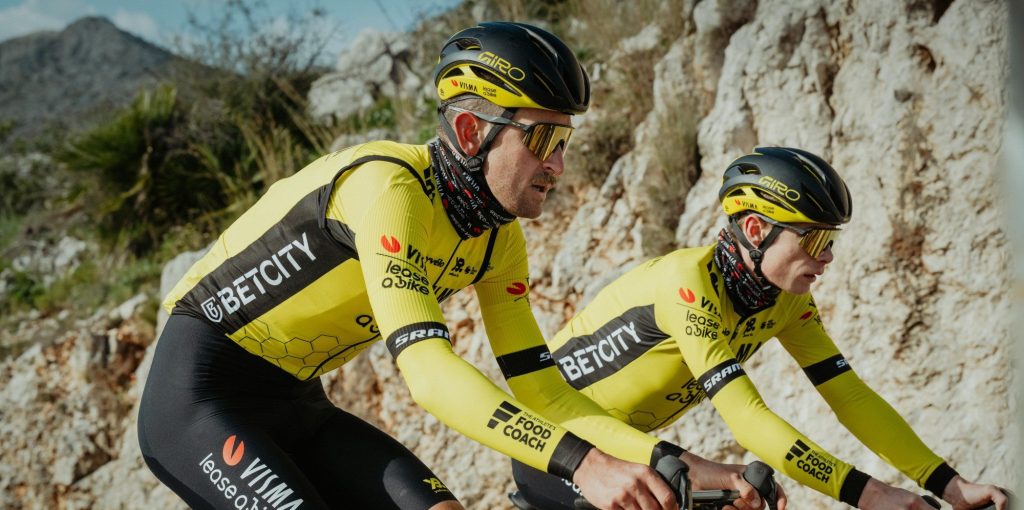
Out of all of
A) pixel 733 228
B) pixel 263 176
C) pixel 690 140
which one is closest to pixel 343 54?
pixel 263 176

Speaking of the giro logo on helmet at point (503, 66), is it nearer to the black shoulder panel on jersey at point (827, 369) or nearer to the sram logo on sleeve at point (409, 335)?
the sram logo on sleeve at point (409, 335)

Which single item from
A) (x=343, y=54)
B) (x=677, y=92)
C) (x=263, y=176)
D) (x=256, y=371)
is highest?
(x=343, y=54)

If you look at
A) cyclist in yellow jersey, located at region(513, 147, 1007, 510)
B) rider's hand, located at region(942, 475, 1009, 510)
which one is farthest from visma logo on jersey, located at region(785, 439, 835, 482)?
rider's hand, located at region(942, 475, 1009, 510)

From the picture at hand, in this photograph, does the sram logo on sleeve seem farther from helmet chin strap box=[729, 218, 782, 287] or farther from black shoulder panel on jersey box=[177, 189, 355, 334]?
helmet chin strap box=[729, 218, 782, 287]

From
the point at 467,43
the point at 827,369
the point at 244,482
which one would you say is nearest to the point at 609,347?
the point at 827,369

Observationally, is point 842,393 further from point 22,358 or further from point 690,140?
point 22,358

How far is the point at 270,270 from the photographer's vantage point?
3.09 metres

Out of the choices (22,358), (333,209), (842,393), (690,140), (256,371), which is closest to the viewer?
(333,209)

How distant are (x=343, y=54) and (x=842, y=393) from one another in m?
10.2

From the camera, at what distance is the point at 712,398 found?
3547mm

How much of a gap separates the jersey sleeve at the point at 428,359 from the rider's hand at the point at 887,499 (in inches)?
57.7

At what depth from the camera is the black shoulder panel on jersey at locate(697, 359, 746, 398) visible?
353cm

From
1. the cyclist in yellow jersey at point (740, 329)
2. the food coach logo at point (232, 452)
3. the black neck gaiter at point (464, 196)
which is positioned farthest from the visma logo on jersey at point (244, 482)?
the cyclist in yellow jersey at point (740, 329)

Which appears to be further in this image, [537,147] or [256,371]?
[256,371]
